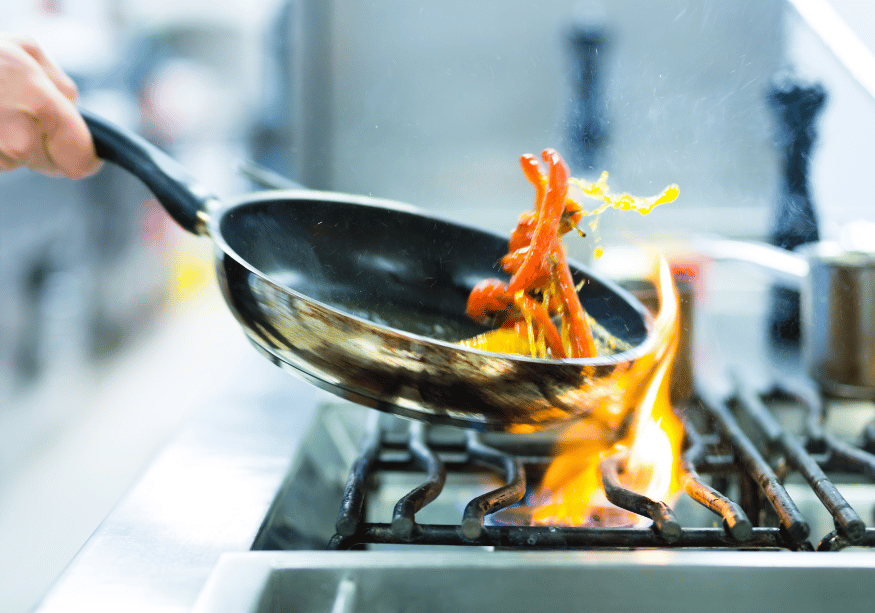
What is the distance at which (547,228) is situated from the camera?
0.42 metres

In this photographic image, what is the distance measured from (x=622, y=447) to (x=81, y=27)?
2665 millimetres

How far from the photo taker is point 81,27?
2459 millimetres

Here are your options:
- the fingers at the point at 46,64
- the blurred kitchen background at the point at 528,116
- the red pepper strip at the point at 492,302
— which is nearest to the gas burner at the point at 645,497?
the red pepper strip at the point at 492,302

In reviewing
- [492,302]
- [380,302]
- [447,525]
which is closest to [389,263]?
[380,302]

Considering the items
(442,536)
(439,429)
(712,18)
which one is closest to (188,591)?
(442,536)

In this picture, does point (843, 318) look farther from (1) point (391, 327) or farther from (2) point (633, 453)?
(1) point (391, 327)

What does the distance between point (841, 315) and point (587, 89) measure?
0.37 meters

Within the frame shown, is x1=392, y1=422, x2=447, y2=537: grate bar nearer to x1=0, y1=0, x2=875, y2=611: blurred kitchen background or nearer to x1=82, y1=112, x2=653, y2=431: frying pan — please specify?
x1=82, y1=112, x2=653, y2=431: frying pan

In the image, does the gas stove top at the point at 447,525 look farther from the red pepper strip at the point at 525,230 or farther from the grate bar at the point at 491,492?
the red pepper strip at the point at 525,230

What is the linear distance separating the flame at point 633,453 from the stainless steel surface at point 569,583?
10cm

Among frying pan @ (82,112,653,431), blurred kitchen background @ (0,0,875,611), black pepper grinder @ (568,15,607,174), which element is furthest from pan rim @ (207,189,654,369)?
black pepper grinder @ (568,15,607,174)

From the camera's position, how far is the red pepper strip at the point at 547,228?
16.5 inches

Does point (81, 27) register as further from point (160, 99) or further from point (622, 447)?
point (622, 447)

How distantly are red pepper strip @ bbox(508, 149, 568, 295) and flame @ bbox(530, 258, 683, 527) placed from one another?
3.4 inches
